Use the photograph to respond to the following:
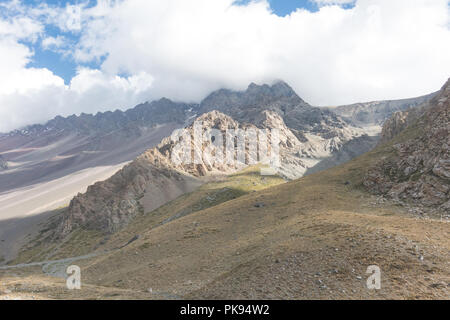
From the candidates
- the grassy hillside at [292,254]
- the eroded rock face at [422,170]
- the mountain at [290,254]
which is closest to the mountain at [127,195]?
the grassy hillside at [292,254]

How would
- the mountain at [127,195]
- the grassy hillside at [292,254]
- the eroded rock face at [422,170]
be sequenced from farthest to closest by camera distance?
the mountain at [127,195] → the eroded rock face at [422,170] → the grassy hillside at [292,254]

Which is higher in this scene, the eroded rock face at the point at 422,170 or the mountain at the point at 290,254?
the eroded rock face at the point at 422,170

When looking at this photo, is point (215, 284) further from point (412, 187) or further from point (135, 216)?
point (135, 216)

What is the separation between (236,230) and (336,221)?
68.4 feet

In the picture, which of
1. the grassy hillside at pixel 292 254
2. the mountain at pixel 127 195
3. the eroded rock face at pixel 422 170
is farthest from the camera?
the mountain at pixel 127 195

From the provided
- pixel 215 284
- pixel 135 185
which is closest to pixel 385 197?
pixel 215 284

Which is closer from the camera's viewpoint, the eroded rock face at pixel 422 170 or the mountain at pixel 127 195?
the eroded rock face at pixel 422 170

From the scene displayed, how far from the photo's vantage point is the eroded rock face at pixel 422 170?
44031mm

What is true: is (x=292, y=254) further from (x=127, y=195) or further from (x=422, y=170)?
(x=127, y=195)

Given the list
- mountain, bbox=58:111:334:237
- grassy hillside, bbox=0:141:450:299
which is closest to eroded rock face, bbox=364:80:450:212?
grassy hillside, bbox=0:141:450:299

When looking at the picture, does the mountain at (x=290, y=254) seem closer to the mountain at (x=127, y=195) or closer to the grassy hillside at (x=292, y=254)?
the grassy hillside at (x=292, y=254)

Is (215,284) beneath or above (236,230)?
above

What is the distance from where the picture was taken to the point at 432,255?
74.1ft
